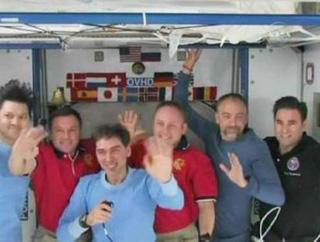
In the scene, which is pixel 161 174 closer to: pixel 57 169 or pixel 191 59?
pixel 57 169

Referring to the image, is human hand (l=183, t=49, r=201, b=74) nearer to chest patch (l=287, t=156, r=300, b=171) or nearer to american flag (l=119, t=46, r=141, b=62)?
american flag (l=119, t=46, r=141, b=62)

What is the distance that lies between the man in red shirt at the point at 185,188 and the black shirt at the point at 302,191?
0.32 metres

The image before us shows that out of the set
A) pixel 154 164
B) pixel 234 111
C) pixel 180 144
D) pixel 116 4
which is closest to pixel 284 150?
pixel 234 111

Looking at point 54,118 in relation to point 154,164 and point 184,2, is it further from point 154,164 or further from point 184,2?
point 184,2

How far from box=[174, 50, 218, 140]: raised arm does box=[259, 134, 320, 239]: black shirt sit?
0.48 m

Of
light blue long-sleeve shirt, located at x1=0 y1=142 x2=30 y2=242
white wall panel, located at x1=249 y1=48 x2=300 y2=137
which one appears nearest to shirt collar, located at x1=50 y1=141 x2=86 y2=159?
light blue long-sleeve shirt, located at x1=0 y1=142 x2=30 y2=242

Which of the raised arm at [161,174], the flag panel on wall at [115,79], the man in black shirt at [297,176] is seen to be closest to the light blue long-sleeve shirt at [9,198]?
the raised arm at [161,174]

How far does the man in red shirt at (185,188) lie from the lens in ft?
7.48

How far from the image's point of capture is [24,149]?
1953 mm

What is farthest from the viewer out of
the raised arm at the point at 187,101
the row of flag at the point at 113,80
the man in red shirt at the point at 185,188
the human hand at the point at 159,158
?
the row of flag at the point at 113,80

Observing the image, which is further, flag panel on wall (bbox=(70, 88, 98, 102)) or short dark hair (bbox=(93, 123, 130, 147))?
flag panel on wall (bbox=(70, 88, 98, 102))

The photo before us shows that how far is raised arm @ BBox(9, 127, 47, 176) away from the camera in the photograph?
6.36 feet

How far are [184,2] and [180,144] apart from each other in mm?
943

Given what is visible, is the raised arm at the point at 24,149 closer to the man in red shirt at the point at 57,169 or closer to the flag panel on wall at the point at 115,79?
the man in red shirt at the point at 57,169
